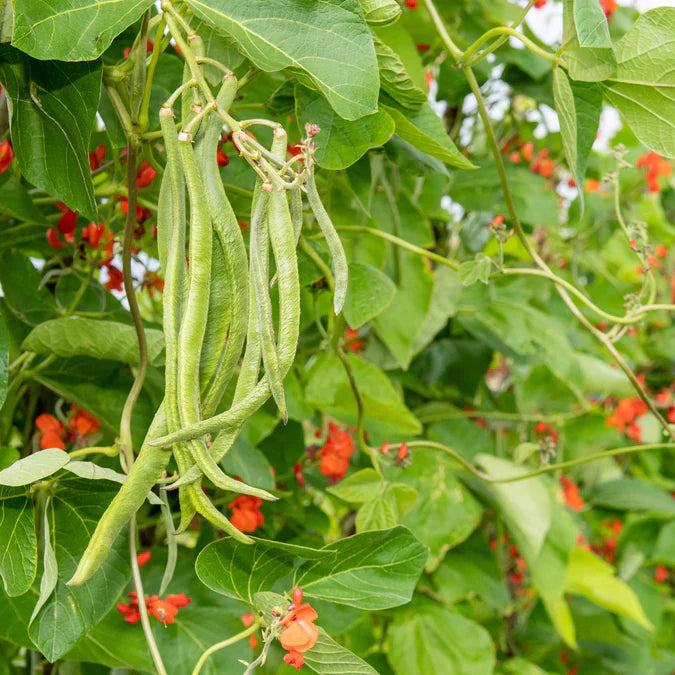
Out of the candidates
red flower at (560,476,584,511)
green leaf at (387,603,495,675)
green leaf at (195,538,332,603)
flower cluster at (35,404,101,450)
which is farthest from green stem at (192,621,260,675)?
red flower at (560,476,584,511)

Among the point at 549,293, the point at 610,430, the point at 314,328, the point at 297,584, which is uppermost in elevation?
the point at 297,584

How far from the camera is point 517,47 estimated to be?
105cm

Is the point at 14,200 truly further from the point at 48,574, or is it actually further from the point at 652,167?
the point at 652,167

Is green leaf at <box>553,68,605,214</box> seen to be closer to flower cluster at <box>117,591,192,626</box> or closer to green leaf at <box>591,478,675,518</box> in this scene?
flower cluster at <box>117,591,192,626</box>

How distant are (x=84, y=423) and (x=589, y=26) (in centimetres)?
45

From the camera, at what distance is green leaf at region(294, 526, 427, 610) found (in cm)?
45

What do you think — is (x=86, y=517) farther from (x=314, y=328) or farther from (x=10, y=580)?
(x=314, y=328)

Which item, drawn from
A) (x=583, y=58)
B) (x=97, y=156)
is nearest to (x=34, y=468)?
(x=97, y=156)

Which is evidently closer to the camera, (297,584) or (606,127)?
(297,584)

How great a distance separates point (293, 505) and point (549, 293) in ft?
2.18

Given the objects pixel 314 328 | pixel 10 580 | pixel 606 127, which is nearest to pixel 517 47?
pixel 314 328

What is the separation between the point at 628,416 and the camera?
1.40 m

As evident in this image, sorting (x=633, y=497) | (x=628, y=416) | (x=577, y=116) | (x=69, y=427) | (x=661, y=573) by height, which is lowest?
(x=661, y=573)

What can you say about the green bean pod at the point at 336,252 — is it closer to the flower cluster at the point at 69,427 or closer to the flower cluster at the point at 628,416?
the flower cluster at the point at 69,427
